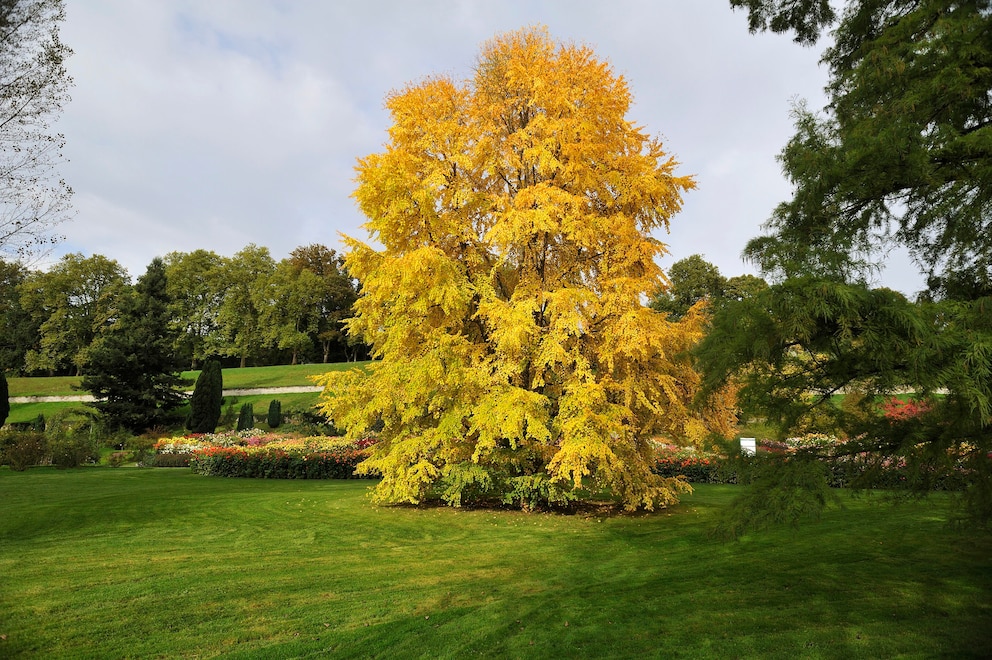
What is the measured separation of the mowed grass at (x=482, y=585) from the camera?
4625 mm

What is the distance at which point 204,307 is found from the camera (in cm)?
5862

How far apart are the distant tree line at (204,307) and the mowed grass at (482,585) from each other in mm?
44424

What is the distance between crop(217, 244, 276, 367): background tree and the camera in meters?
55.5

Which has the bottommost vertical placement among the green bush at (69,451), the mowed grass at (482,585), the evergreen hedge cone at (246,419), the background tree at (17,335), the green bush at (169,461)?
the green bush at (169,461)

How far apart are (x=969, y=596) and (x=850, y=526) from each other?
3402 mm

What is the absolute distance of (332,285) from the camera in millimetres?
55625

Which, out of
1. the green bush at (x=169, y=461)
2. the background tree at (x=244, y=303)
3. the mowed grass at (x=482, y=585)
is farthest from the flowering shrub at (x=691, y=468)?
the background tree at (x=244, y=303)

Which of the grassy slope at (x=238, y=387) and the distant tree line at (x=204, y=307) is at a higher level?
the distant tree line at (x=204, y=307)

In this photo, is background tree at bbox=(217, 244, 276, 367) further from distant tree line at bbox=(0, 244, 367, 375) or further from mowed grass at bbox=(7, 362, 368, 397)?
mowed grass at bbox=(7, 362, 368, 397)

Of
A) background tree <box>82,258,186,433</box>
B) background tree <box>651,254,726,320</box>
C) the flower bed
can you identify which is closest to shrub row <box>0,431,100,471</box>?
the flower bed

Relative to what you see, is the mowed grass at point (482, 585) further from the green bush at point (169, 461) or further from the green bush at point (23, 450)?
the green bush at point (169, 461)

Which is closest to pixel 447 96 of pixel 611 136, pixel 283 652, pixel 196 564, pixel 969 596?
pixel 611 136

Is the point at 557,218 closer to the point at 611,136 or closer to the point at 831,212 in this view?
the point at 611,136

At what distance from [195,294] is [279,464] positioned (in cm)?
4901
